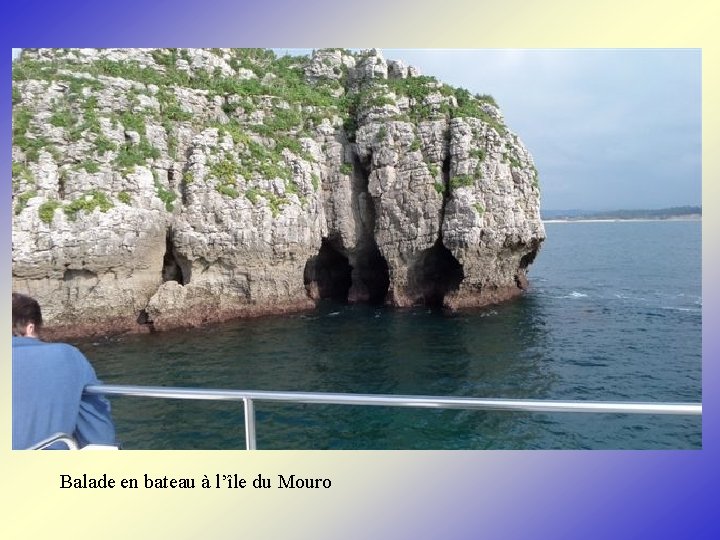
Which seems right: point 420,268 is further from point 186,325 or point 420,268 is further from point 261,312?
point 186,325

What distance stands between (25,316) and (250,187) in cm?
2479

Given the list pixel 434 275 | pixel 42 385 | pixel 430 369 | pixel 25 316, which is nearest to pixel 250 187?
pixel 434 275

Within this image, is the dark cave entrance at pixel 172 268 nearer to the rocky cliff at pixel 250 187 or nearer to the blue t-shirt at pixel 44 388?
the rocky cliff at pixel 250 187

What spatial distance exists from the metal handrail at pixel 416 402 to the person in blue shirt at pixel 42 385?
0.46 ft

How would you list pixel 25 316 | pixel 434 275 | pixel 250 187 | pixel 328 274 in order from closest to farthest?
pixel 25 316 < pixel 250 187 < pixel 434 275 < pixel 328 274

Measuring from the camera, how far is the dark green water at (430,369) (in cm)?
1198

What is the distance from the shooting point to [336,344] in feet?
73.5

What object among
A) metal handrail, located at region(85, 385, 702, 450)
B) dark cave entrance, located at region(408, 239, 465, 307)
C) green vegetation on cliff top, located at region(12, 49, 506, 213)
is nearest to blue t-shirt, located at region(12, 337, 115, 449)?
metal handrail, located at region(85, 385, 702, 450)

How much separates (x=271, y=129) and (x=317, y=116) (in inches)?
141

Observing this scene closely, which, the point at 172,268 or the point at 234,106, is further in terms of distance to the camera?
the point at 234,106

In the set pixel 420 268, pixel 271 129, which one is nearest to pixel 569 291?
pixel 420 268

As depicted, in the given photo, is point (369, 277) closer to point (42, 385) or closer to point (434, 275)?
point (434, 275)

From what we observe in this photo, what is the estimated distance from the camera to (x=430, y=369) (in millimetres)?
19062

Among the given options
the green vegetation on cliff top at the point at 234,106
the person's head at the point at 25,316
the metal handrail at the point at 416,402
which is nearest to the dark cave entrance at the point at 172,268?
the green vegetation on cliff top at the point at 234,106
